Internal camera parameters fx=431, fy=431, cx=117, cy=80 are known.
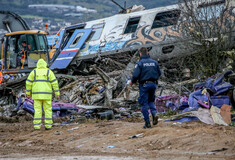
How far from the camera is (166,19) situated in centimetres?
1680

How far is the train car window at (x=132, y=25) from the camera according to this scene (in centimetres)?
1889

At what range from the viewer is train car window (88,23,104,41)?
800 inches

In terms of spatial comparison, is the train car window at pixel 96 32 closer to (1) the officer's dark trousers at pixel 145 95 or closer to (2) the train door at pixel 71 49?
(2) the train door at pixel 71 49

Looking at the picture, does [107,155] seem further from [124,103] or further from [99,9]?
[99,9]

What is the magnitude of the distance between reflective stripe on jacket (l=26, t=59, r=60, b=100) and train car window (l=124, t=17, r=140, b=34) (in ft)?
26.7

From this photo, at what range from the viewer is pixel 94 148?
8.31 metres

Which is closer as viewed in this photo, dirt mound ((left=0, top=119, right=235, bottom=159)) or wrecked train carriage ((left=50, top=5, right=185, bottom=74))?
dirt mound ((left=0, top=119, right=235, bottom=159))

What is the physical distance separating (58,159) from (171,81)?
29.1 ft

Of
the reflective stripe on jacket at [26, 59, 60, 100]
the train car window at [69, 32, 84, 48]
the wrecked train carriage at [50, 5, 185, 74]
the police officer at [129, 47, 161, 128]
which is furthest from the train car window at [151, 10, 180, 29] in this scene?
the police officer at [129, 47, 161, 128]

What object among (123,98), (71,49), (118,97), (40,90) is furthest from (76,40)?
(40,90)

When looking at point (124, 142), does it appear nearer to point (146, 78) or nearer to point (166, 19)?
point (146, 78)

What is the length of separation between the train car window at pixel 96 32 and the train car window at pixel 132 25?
1642 mm

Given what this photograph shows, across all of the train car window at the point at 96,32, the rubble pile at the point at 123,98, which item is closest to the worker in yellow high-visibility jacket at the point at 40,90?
the rubble pile at the point at 123,98

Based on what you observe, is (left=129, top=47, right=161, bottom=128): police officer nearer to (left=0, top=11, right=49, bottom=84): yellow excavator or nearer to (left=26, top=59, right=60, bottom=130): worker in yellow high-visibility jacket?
(left=26, top=59, right=60, bottom=130): worker in yellow high-visibility jacket
